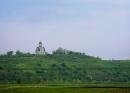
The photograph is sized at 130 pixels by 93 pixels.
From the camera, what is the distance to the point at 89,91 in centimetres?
9031

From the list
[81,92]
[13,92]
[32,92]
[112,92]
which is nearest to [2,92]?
[13,92]

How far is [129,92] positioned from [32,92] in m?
27.1

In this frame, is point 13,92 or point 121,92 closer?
point 121,92

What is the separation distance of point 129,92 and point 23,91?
100 feet

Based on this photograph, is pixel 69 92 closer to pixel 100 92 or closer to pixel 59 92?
pixel 59 92

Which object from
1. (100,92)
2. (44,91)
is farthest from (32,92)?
(100,92)

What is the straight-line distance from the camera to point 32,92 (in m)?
91.3

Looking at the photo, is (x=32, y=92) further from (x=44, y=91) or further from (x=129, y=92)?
(x=129, y=92)

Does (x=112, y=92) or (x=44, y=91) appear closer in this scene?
(x=112, y=92)

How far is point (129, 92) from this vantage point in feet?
282

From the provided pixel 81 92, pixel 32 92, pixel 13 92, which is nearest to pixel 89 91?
pixel 81 92

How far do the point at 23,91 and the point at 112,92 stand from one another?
2640cm

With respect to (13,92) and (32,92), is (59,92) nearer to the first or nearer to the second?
(32,92)

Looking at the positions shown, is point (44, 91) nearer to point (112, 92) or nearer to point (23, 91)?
point (23, 91)
